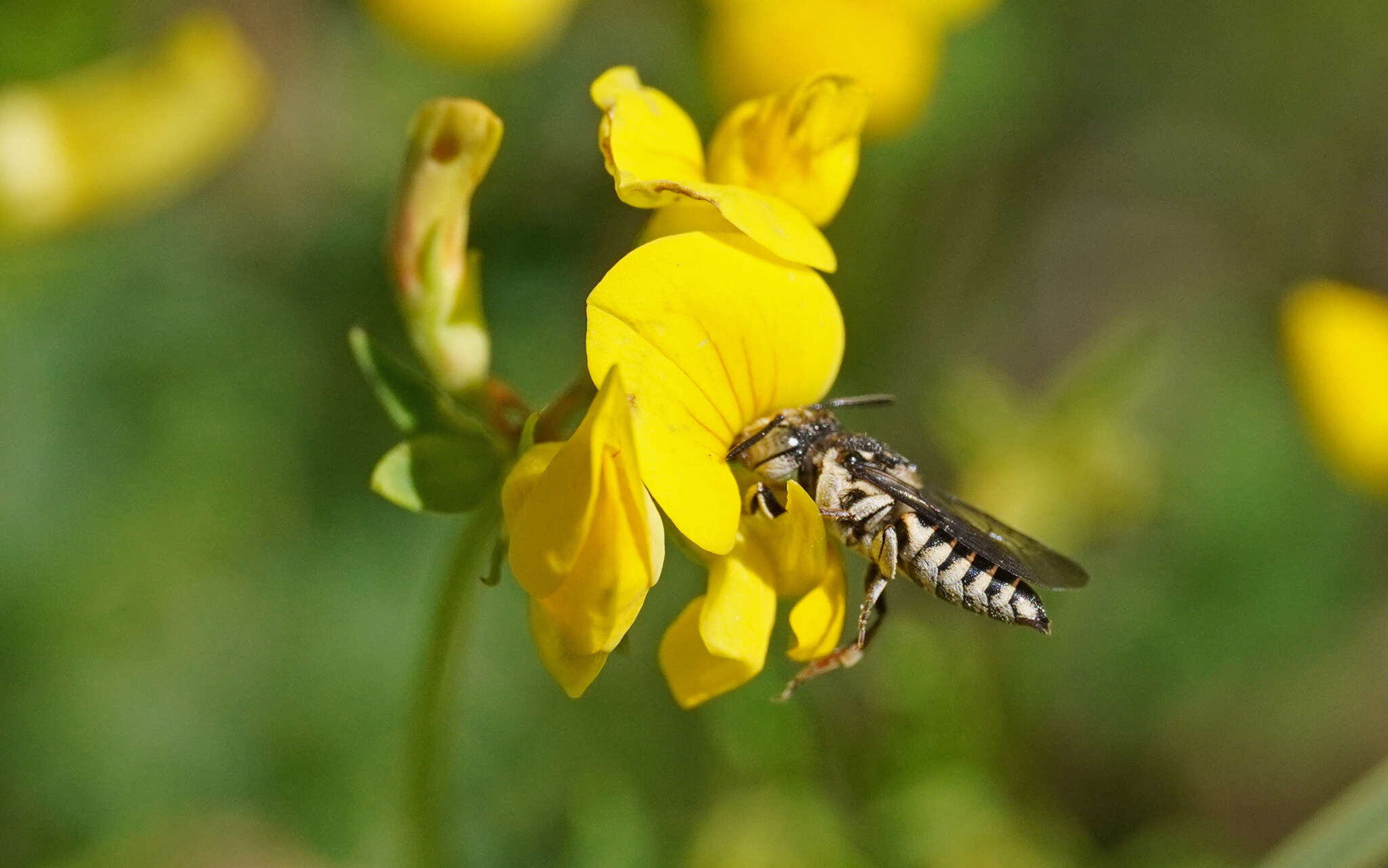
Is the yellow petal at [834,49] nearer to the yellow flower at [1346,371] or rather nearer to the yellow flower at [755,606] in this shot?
the yellow flower at [1346,371]

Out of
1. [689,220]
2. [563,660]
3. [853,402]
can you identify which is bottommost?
[563,660]

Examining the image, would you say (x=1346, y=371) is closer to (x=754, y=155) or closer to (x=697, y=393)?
(x=754, y=155)

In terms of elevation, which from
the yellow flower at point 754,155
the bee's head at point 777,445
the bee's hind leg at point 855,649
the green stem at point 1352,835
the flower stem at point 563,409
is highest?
the yellow flower at point 754,155

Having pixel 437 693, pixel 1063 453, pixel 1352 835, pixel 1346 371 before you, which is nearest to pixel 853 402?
pixel 437 693

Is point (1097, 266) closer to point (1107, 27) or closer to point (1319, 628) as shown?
point (1107, 27)

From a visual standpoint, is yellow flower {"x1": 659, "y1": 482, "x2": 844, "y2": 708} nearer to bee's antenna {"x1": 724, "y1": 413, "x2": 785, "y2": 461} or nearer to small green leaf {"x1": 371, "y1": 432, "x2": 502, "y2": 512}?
bee's antenna {"x1": 724, "y1": 413, "x2": 785, "y2": 461}

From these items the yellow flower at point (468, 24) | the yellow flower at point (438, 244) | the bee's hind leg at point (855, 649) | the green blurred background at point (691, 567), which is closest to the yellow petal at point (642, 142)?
the yellow flower at point (438, 244)

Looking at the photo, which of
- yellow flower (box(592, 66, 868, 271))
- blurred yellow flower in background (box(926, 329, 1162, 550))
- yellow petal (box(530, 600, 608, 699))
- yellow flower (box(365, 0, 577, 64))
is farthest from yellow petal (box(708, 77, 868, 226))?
yellow flower (box(365, 0, 577, 64))
